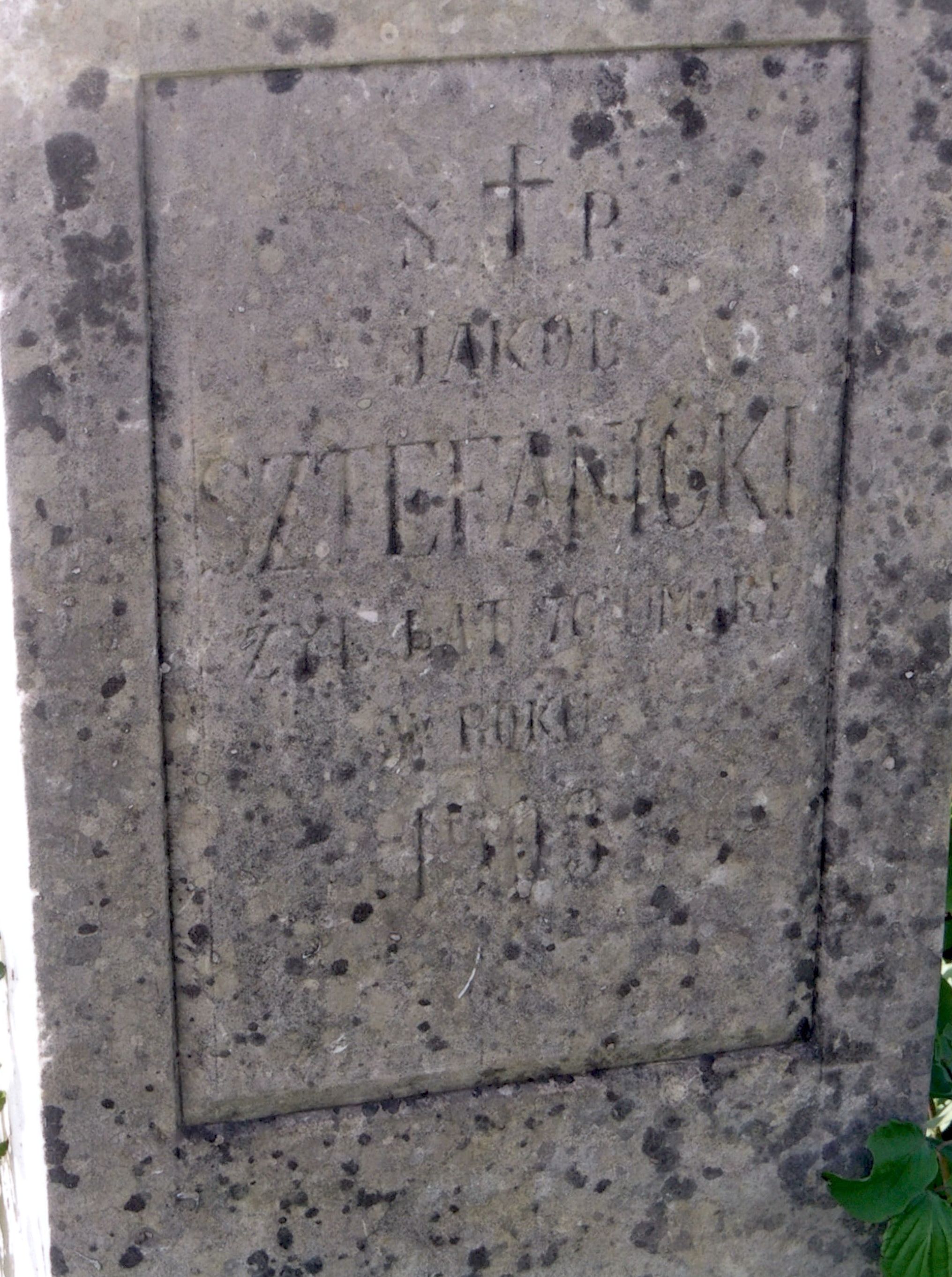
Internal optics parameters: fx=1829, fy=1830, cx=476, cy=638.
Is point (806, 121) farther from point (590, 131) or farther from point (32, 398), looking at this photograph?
point (32, 398)

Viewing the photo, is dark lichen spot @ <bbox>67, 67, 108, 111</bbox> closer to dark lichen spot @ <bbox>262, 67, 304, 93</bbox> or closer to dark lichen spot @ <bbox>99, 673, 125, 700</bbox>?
dark lichen spot @ <bbox>262, 67, 304, 93</bbox>

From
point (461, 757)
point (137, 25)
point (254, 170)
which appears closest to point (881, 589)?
point (461, 757)

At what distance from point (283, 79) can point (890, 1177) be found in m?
1.60

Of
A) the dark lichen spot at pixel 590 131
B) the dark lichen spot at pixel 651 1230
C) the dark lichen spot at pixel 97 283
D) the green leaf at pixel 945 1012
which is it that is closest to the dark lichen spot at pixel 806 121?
the dark lichen spot at pixel 590 131

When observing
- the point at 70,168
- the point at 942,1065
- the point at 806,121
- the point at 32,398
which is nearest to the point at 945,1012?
the point at 942,1065

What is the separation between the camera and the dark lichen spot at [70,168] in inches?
72.9

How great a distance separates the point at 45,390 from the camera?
192cm

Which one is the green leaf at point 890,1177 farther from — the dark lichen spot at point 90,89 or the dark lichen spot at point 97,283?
the dark lichen spot at point 90,89

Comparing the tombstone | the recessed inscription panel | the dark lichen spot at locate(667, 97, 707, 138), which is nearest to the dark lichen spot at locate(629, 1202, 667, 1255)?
the tombstone

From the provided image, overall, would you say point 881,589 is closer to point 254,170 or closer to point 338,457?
point 338,457

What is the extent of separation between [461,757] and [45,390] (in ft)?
2.18

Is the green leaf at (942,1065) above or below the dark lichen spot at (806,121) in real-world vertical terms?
below

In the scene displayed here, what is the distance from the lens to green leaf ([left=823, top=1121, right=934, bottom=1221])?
7.97 ft

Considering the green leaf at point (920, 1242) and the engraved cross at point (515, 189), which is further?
the green leaf at point (920, 1242)
